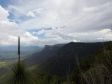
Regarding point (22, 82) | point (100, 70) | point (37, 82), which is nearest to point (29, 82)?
point (22, 82)

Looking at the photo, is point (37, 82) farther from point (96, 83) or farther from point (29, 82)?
point (96, 83)

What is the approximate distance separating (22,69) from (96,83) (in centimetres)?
326

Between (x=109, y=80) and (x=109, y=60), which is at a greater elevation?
(x=109, y=60)

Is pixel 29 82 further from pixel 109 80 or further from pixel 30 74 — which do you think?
pixel 109 80

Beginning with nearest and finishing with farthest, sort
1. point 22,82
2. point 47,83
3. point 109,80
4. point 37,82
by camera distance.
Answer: point 109,80 < point 22,82 < point 37,82 < point 47,83

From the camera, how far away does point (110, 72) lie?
9.25 metres

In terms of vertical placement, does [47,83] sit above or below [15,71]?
below

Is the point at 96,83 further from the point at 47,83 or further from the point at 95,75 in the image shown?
the point at 47,83

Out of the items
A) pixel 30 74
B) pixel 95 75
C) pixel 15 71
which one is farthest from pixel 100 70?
pixel 15 71

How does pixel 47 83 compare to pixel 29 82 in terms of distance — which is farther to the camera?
pixel 47 83

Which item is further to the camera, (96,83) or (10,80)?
(10,80)

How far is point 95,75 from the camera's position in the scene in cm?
934

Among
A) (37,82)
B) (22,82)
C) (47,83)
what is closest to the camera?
(22,82)

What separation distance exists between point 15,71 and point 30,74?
68cm
